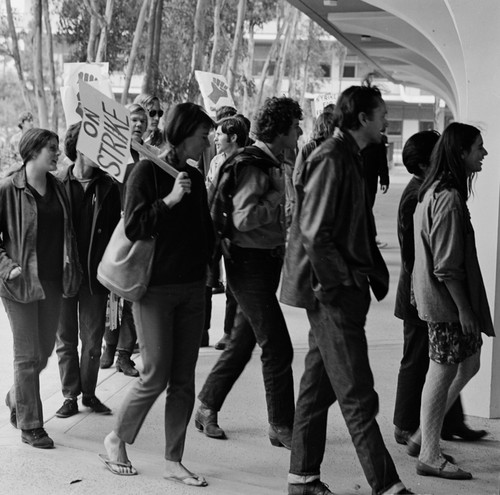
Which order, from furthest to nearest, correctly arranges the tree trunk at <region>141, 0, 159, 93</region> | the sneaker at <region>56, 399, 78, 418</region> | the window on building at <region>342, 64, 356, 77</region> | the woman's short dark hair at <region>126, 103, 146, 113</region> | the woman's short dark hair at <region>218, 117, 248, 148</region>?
the window on building at <region>342, 64, 356, 77</region> → the tree trunk at <region>141, 0, 159, 93</region> → the woman's short dark hair at <region>126, 103, 146, 113</region> → the woman's short dark hair at <region>218, 117, 248, 148</region> → the sneaker at <region>56, 399, 78, 418</region>

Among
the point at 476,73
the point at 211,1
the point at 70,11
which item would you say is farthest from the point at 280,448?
→ the point at 211,1

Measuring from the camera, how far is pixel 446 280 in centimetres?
504

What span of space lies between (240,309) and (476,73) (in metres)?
2.10

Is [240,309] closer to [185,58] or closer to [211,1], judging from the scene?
[185,58]

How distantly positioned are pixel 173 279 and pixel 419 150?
1.61 m

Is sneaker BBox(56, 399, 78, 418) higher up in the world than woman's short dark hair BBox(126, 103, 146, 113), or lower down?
lower down

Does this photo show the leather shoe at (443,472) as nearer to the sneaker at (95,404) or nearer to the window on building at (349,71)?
the sneaker at (95,404)

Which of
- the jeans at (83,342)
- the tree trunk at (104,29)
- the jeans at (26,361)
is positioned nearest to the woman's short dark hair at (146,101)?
the jeans at (83,342)

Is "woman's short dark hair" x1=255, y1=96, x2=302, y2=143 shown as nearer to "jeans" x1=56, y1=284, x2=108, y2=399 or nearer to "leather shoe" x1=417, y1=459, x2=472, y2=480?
"jeans" x1=56, y1=284, x2=108, y2=399

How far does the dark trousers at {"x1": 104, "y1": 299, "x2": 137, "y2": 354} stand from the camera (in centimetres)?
755

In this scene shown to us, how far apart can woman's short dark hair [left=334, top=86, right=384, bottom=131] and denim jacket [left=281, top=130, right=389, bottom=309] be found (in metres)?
0.06

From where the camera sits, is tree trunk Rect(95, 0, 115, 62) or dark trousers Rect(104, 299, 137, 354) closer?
dark trousers Rect(104, 299, 137, 354)

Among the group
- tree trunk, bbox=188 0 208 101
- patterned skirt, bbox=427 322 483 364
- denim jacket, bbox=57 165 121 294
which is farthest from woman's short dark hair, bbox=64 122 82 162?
tree trunk, bbox=188 0 208 101

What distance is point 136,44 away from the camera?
Answer: 74.3 feet
